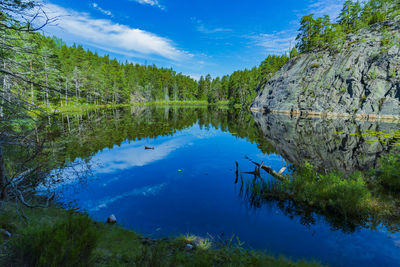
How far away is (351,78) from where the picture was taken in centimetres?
4309

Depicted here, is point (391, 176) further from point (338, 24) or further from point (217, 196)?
point (338, 24)

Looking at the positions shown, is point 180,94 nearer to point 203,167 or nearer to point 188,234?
point 203,167

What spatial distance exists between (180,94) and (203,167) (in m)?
116

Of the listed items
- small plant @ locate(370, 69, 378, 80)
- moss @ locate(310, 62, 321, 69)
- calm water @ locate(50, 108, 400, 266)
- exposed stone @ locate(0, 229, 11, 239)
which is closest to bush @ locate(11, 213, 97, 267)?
exposed stone @ locate(0, 229, 11, 239)

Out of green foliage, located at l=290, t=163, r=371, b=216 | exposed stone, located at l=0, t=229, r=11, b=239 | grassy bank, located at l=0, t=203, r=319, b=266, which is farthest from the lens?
green foliage, located at l=290, t=163, r=371, b=216

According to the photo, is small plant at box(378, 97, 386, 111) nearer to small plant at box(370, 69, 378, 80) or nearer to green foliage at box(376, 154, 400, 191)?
small plant at box(370, 69, 378, 80)

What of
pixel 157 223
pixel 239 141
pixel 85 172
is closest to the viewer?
pixel 157 223

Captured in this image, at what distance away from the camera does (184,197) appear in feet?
33.4

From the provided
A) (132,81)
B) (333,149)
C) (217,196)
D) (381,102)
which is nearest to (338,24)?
(381,102)

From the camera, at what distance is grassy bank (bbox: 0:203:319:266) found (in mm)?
2941

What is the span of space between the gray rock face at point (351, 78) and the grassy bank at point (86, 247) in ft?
166

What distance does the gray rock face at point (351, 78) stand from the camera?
1535 inches

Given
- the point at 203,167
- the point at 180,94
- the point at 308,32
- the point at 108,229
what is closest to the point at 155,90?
the point at 180,94

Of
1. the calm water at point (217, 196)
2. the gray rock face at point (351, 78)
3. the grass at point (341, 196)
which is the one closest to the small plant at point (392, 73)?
the gray rock face at point (351, 78)
